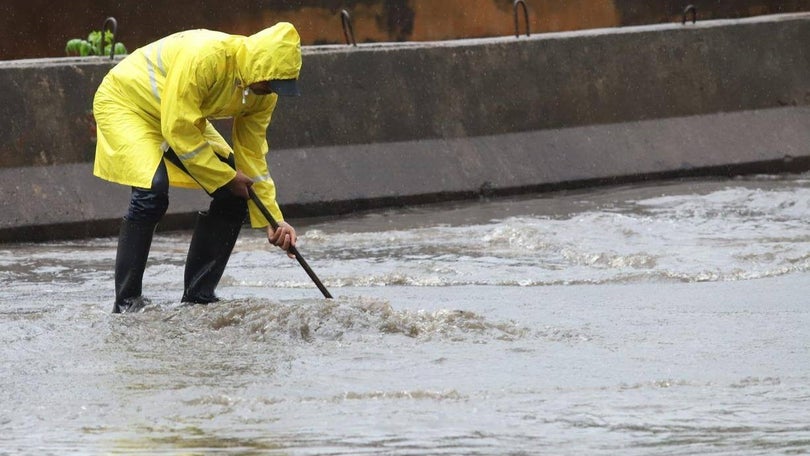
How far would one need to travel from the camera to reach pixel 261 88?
6125mm

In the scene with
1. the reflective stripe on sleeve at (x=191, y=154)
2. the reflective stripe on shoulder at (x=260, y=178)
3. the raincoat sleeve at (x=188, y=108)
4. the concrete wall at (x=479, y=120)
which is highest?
the raincoat sleeve at (x=188, y=108)

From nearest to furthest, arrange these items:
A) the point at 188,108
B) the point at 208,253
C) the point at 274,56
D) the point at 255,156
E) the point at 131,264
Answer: the point at 274,56
the point at 188,108
the point at 131,264
the point at 255,156
the point at 208,253

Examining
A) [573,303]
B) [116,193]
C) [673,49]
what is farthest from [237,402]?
[673,49]

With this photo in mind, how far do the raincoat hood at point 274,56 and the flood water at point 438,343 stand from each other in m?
0.90

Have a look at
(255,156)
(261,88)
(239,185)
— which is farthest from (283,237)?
(261,88)

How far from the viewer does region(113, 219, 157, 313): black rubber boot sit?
641 centimetres

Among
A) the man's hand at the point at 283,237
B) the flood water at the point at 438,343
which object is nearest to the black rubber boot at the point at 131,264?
the flood water at the point at 438,343

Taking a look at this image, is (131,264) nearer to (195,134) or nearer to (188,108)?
(195,134)

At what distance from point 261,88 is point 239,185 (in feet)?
1.53

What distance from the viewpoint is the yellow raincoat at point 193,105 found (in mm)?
6027

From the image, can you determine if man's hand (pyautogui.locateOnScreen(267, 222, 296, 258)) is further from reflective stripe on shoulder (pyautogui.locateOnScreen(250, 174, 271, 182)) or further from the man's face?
the man's face

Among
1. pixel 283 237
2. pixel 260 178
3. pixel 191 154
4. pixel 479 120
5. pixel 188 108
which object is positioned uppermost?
pixel 188 108

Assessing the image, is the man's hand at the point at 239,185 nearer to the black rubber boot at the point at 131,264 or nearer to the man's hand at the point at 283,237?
the man's hand at the point at 283,237

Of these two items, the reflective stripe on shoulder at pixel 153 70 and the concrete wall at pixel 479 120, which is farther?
the concrete wall at pixel 479 120
